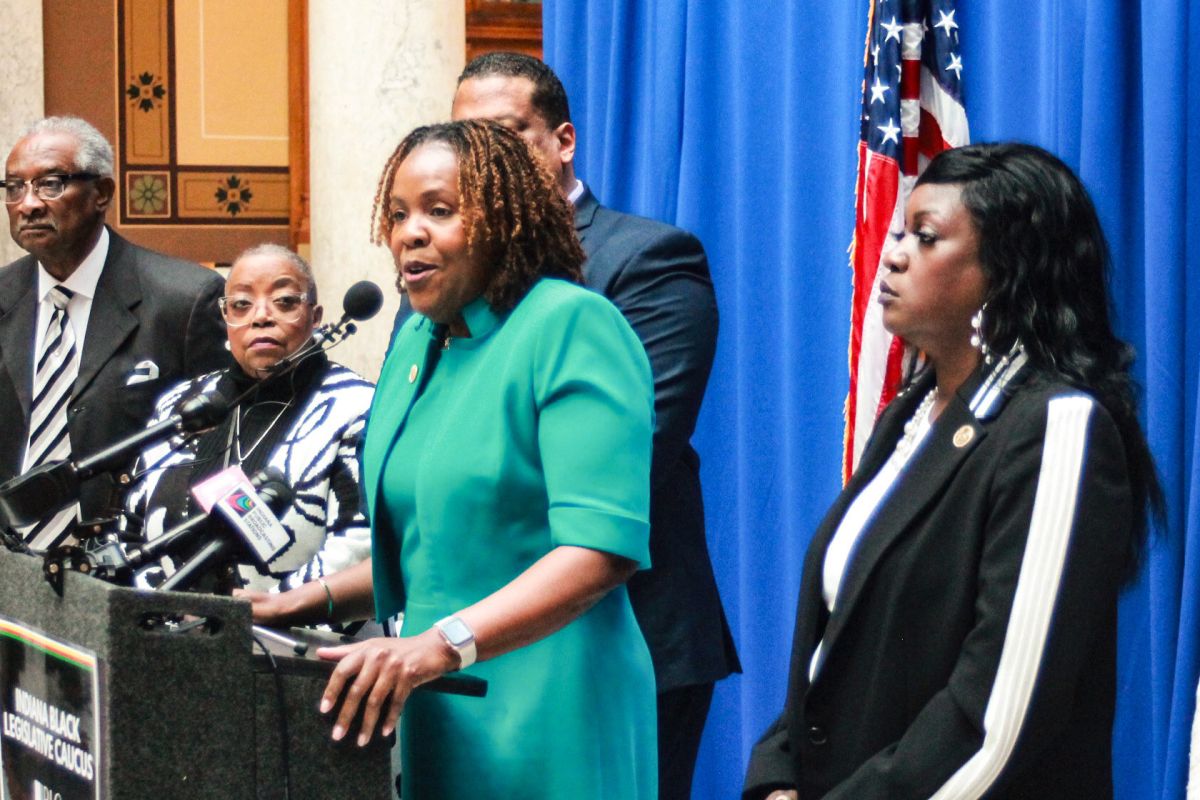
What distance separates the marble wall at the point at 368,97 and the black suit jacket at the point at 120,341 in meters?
1.59

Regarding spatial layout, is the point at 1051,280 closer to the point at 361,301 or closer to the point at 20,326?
the point at 361,301

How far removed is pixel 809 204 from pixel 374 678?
2.54 meters

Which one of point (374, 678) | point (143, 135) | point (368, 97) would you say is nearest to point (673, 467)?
point (374, 678)

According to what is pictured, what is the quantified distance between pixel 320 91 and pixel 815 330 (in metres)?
2.25

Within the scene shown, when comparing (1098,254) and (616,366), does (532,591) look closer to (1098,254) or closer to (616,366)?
(616,366)

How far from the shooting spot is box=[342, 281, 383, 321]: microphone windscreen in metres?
2.31

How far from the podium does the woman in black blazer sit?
631mm

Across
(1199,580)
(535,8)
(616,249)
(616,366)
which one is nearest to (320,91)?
(535,8)

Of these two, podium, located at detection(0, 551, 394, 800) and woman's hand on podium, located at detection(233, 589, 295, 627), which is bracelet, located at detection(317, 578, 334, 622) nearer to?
woman's hand on podium, located at detection(233, 589, 295, 627)

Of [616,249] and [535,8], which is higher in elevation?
[535,8]

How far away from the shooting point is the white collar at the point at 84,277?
3.83 meters

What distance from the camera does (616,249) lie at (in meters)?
2.90

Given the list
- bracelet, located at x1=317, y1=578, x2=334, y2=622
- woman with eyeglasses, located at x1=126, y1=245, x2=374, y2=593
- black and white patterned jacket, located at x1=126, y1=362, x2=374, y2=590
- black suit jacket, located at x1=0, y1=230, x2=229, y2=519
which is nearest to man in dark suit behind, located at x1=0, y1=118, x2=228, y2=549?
black suit jacket, located at x1=0, y1=230, x2=229, y2=519

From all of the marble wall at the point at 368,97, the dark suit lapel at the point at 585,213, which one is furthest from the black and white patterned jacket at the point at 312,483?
the marble wall at the point at 368,97
